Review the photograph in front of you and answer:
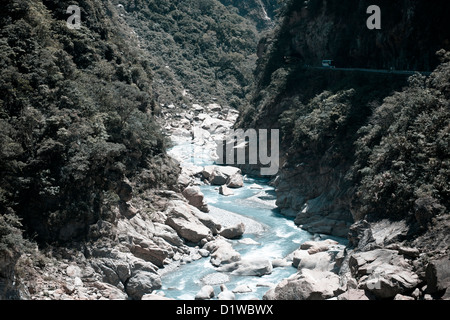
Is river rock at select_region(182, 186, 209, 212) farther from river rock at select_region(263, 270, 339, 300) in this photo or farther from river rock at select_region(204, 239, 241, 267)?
river rock at select_region(263, 270, 339, 300)

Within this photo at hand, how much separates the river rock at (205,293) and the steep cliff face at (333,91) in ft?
32.2

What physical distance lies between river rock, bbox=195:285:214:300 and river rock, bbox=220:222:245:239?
8772mm

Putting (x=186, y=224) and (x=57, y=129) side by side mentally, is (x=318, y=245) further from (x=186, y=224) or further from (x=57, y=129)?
(x=57, y=129)

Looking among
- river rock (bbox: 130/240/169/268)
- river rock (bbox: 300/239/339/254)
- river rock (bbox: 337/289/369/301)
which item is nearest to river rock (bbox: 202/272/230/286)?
river rock (bbox: 130/240/169/268)

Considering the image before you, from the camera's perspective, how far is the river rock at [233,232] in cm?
3341

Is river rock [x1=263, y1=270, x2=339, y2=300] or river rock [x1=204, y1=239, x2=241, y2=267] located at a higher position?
river rock [x1=263, y1=270, x2=339, y2=300]

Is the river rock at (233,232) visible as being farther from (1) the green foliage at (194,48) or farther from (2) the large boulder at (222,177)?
(1) the green foliage at (194,48)

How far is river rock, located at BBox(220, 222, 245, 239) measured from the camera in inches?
1315

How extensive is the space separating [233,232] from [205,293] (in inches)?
386

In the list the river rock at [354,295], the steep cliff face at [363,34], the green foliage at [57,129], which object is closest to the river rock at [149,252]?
the green foliage at [57,129]

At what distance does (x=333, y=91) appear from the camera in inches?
1713

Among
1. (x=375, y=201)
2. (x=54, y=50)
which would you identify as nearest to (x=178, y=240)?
(x=375, y=201)

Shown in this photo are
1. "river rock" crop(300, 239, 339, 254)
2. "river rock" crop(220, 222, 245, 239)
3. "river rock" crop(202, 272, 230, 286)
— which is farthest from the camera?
"river rock" crop(220, 222, 245, 239)
